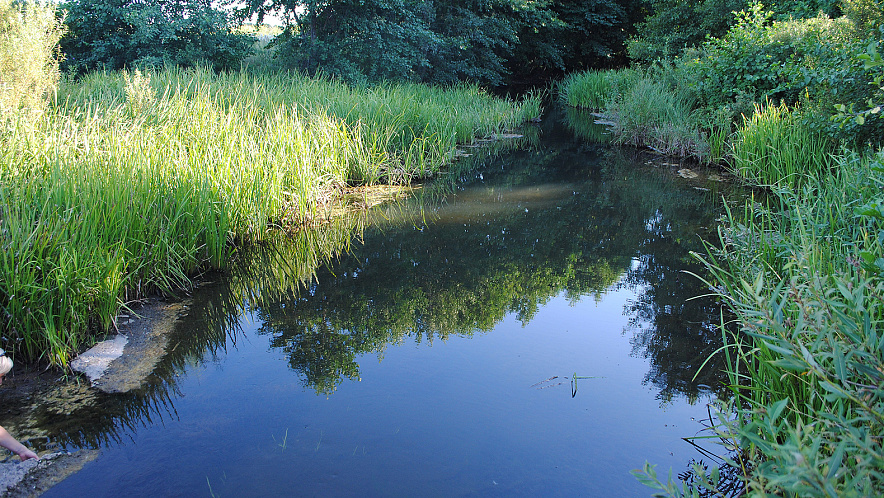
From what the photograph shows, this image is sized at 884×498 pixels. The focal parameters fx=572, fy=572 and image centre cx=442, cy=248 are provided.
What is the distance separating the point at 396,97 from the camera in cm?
841

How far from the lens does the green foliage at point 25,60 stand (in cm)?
457

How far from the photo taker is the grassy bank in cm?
277

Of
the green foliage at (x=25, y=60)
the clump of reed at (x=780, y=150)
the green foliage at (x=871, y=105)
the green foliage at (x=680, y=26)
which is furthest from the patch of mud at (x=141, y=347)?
the green foliage at (x=680, y=26)

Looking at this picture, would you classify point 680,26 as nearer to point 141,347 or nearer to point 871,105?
point 871,105

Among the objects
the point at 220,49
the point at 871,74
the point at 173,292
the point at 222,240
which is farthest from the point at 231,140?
the point at 220,49

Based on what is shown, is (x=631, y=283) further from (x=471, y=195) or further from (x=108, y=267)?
(x=108, y=267)

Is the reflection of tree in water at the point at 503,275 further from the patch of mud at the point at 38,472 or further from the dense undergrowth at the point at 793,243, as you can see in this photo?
the patch of mud at the point at 38,472

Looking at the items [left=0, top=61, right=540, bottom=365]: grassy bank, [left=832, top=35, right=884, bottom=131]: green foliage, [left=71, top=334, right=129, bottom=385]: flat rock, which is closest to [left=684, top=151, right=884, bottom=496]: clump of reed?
[left=832, top=35, right=884, bottom=131]: green foliage

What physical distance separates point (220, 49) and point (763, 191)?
10.2 meters

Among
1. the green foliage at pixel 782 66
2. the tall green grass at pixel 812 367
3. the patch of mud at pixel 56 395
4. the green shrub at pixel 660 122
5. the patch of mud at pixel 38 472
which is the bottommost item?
the patch of mud at pixel 38 472

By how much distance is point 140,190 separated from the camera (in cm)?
358

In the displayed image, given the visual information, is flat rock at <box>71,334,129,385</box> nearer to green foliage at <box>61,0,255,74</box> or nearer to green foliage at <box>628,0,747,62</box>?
green foliage at <box>61,0,255,74</box>

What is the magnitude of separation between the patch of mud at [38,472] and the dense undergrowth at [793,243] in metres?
2.00

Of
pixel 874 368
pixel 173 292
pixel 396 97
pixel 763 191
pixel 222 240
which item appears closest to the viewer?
pixel 874 368
